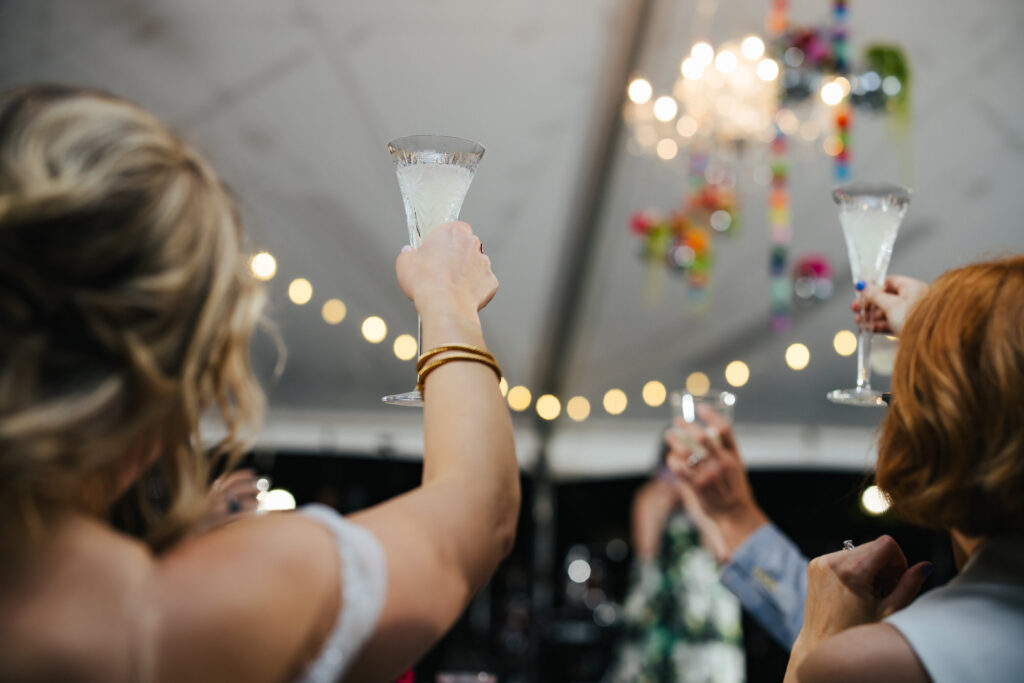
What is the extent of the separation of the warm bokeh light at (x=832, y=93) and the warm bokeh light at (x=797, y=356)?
2459 mm

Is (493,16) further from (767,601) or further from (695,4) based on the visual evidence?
(767,601)

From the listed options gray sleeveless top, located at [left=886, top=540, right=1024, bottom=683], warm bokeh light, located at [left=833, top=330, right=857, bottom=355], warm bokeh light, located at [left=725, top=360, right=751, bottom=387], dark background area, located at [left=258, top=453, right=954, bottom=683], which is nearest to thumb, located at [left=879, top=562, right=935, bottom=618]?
gray sleeveless top, located at [left=886, top=540, right=1024, bottom=683]

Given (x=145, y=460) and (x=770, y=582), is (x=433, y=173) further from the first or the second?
(x=770, y=582)

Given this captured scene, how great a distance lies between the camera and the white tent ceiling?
3771 mm

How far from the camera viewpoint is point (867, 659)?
0.86 meters

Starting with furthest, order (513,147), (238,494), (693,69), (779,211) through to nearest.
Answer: (513,147), (779,211), (693,69), (238,494)

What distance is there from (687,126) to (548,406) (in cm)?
316

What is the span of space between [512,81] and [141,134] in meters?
3.50

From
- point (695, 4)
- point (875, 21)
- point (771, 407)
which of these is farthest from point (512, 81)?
point (771, 407)

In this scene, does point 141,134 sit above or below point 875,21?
below

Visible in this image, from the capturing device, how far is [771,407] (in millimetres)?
6383

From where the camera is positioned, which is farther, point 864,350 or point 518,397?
point 518,397

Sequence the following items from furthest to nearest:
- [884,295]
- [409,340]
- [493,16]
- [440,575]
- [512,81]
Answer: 1. [409,340]
2. [512,81]
3. [493,16]
4. [884,295]
5. [440,575]

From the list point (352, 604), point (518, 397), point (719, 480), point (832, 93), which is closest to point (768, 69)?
point (832, 93)
